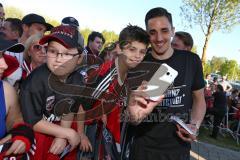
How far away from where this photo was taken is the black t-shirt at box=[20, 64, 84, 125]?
2.25m

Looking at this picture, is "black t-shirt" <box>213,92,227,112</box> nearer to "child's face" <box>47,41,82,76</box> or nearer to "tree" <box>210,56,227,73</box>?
"child's face" <box>47,41,82,76</box>

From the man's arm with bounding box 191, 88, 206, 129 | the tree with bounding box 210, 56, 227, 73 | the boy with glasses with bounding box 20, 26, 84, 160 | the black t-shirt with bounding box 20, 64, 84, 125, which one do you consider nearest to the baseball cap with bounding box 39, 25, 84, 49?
the boy with glasses with bounding box 20, 26, 84, 160

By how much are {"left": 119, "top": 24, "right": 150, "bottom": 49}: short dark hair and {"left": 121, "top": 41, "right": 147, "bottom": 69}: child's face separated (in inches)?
1.5

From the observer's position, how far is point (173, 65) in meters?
2.92

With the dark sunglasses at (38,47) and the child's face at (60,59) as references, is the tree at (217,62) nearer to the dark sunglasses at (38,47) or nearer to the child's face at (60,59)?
the dark sunglasses at (38,47)

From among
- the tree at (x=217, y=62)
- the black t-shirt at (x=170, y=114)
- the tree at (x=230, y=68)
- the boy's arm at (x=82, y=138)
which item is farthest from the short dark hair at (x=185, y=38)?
the tree at (x=217, y=62)

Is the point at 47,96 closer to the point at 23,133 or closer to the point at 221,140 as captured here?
the point at 23,133

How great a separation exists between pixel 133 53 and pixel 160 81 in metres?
0.46

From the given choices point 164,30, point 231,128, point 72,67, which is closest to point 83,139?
point 72,67

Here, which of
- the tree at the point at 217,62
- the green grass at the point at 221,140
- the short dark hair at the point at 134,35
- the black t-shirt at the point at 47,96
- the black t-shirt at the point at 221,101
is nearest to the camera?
the black t-shirt at the point at 47,96

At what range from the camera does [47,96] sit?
2357 millimetres

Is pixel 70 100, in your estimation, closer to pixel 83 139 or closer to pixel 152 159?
pixel 83 139

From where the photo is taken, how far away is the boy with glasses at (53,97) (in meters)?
2.27

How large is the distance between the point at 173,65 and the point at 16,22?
3946mm
